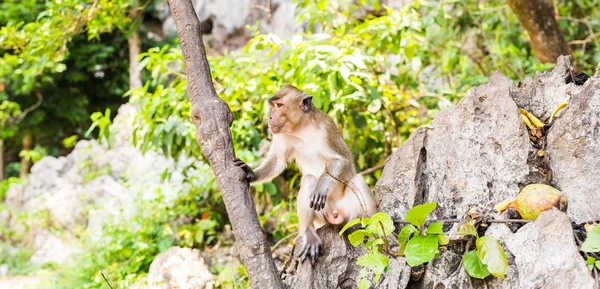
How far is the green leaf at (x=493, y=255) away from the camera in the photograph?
2.45 meters

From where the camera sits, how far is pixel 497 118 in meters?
3.01

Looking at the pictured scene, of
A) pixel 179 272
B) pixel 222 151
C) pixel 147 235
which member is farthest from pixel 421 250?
pixel 147 235

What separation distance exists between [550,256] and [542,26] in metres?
3.76

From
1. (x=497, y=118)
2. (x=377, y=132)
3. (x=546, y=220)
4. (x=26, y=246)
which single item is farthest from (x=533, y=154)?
(x=26, y=246)

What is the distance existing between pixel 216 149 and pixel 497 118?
53.9 inches

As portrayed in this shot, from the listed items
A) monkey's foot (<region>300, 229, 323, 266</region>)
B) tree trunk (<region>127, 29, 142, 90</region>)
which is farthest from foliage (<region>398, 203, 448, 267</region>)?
tree trunk (<region>127, 29, 142, 90</region>)

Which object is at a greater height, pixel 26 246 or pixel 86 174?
pixel 86 174

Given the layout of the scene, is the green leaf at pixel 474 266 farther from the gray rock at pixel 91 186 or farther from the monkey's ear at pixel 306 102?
the gray rock at pixel 91 186

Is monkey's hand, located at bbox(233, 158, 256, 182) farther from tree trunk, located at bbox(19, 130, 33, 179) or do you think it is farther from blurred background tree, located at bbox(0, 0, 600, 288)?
tree trunk, located at bbox(19, 130, 33, 179)

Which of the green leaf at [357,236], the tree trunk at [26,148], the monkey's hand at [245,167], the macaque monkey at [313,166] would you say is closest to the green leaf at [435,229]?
the green leaf at [357,236]

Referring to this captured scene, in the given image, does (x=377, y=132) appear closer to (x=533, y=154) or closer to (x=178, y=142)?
(x=178, y=142)

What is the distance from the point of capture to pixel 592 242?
7.68 feet

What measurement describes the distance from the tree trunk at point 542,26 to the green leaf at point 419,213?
133 inches

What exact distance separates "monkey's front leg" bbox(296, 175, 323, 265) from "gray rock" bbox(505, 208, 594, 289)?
1.02 m
